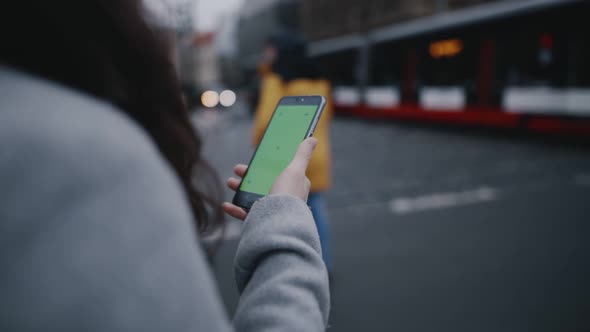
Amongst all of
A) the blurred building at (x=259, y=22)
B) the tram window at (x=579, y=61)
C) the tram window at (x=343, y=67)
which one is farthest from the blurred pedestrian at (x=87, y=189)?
the blurred building at (x=259, y=22)

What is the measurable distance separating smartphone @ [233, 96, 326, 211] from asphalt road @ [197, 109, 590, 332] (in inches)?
18.4

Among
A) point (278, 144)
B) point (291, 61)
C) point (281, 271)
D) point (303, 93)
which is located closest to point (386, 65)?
point (291, 61)

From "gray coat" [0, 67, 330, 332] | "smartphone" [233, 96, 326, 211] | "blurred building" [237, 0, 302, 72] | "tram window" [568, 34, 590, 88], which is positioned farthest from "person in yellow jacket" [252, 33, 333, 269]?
"blurred building" [237, 0, 302, 72]

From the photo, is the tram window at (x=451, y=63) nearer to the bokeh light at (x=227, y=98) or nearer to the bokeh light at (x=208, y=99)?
the bokeh light at (x=227, y=98)

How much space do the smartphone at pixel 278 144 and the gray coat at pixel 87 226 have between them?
64cm

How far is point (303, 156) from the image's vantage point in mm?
1103

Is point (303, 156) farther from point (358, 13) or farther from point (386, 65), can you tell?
point (358, 13)

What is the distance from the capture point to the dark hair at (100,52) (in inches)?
23.5

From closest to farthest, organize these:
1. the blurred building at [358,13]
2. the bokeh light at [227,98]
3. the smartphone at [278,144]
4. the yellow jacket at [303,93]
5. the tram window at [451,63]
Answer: the smartphone at [278,144] < the yellow jacket at [303,93] < the bokeh light at [227,98] < the tram window at [451,63] < the blurred building at [358,13]

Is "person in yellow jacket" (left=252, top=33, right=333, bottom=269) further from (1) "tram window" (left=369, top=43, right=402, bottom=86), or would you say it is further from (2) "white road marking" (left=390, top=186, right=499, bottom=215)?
(1) "tram window" (left=369, top=43, right=402, bottom=86)

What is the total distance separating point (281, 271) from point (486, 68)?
44.6 ft

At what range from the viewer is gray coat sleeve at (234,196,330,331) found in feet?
2.56

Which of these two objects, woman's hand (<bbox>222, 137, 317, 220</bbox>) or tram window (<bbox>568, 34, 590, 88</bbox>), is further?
tram window (<bbox>568, 34, 590, 88</bbox>)

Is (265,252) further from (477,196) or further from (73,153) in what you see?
(477,196)
